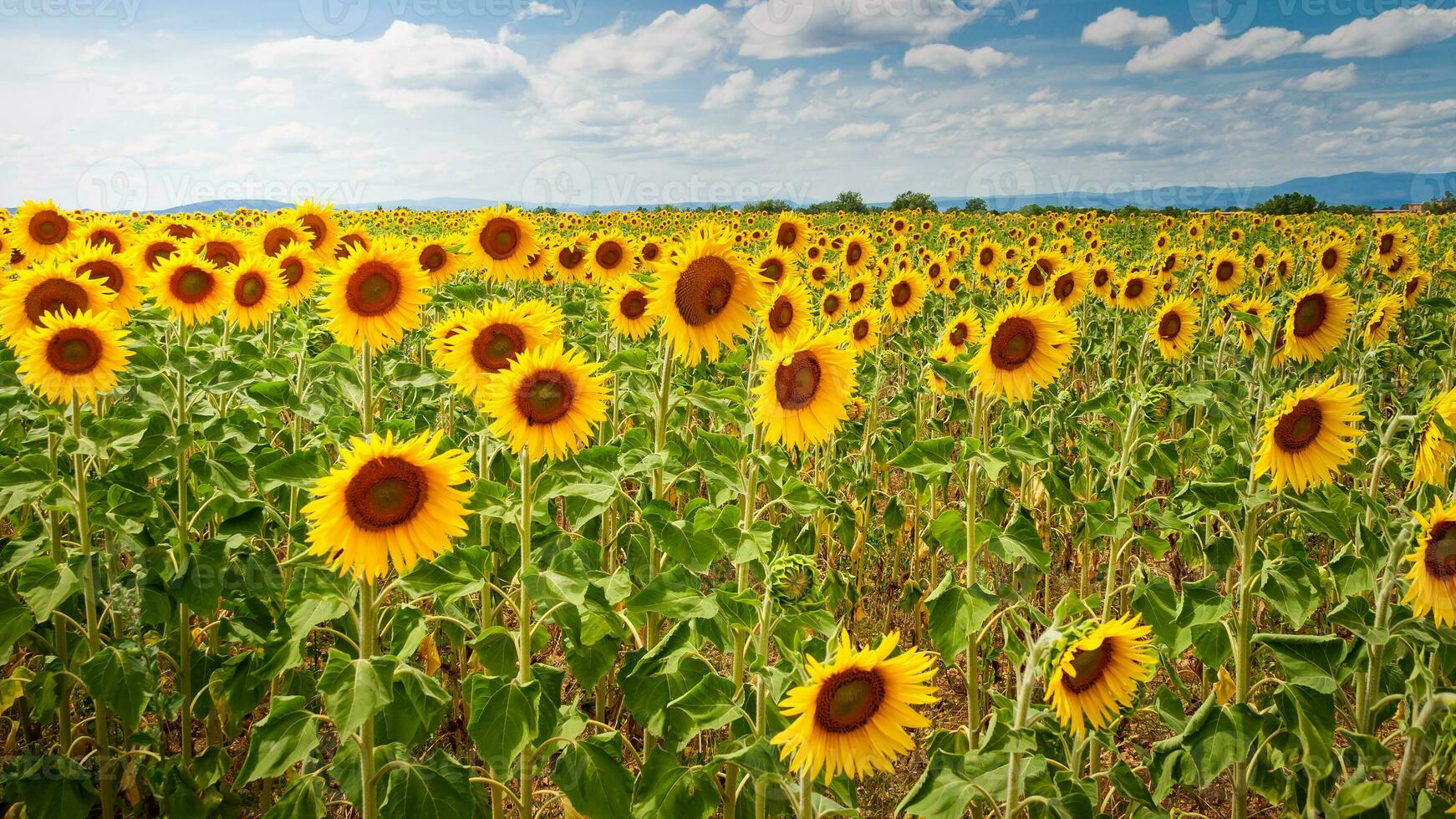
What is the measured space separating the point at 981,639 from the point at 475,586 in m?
2.32

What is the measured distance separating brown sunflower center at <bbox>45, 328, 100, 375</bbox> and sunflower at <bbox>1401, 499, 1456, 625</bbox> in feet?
16.5

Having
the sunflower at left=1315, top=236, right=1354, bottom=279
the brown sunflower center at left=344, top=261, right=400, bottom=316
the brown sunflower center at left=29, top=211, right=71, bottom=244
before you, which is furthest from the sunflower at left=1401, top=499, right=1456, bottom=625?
the brown sunflower center at left=29, top=211, right=71, bottom=244

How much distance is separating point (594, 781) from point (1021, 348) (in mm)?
2570

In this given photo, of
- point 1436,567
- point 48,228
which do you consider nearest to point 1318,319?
point 1436,567

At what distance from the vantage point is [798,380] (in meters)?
3.39

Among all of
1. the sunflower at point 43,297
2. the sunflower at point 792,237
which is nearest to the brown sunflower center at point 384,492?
the sunflower at point 43,297

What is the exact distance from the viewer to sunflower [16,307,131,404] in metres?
3.56

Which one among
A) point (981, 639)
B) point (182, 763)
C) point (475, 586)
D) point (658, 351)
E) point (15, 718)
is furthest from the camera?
point (658, 351)

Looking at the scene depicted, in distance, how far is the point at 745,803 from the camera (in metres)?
3.67

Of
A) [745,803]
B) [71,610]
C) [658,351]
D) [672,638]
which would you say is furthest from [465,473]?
[658,351]

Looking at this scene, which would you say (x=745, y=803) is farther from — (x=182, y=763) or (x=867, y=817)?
(x=182, y=763)

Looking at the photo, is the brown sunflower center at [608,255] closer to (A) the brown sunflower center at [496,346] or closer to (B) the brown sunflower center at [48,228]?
(B) the brown sunflower center at [48,228]

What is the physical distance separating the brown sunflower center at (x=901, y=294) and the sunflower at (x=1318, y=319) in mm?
4110

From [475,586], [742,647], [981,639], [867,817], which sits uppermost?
[475,586]
